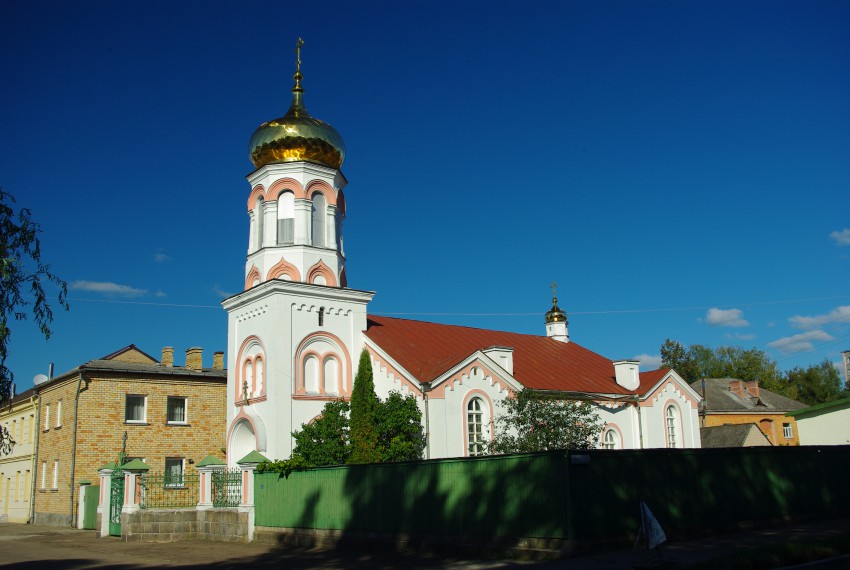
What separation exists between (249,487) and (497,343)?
47.7ft

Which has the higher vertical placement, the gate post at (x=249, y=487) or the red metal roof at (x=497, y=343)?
the red metal roof at (x=497, y=343)

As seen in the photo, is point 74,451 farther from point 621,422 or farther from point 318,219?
point 621,422

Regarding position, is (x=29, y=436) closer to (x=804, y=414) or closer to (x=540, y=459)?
(x=540, y=459)

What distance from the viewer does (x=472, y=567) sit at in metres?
13.6

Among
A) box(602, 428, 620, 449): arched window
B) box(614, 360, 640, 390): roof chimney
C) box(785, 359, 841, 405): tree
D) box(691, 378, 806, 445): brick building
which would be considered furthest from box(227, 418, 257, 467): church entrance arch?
box(785, 359, 841, 405): tree

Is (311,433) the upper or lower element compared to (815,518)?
upper

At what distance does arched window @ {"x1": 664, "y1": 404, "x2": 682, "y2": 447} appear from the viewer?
3153 centimetres

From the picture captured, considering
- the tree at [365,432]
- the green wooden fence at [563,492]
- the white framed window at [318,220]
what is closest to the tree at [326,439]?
the tree at [365,432]

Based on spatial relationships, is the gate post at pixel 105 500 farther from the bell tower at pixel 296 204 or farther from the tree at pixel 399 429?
the tree at pixel 399 429

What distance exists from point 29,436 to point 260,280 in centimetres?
1712

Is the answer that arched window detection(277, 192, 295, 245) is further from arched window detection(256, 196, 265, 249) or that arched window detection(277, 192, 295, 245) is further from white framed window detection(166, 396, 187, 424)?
white framed window detection(166, 396, 187, 424)

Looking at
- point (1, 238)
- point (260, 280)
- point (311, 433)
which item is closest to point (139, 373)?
point (260, 280)

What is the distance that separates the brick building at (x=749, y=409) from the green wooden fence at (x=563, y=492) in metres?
32.5

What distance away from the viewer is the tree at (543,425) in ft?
71.9
